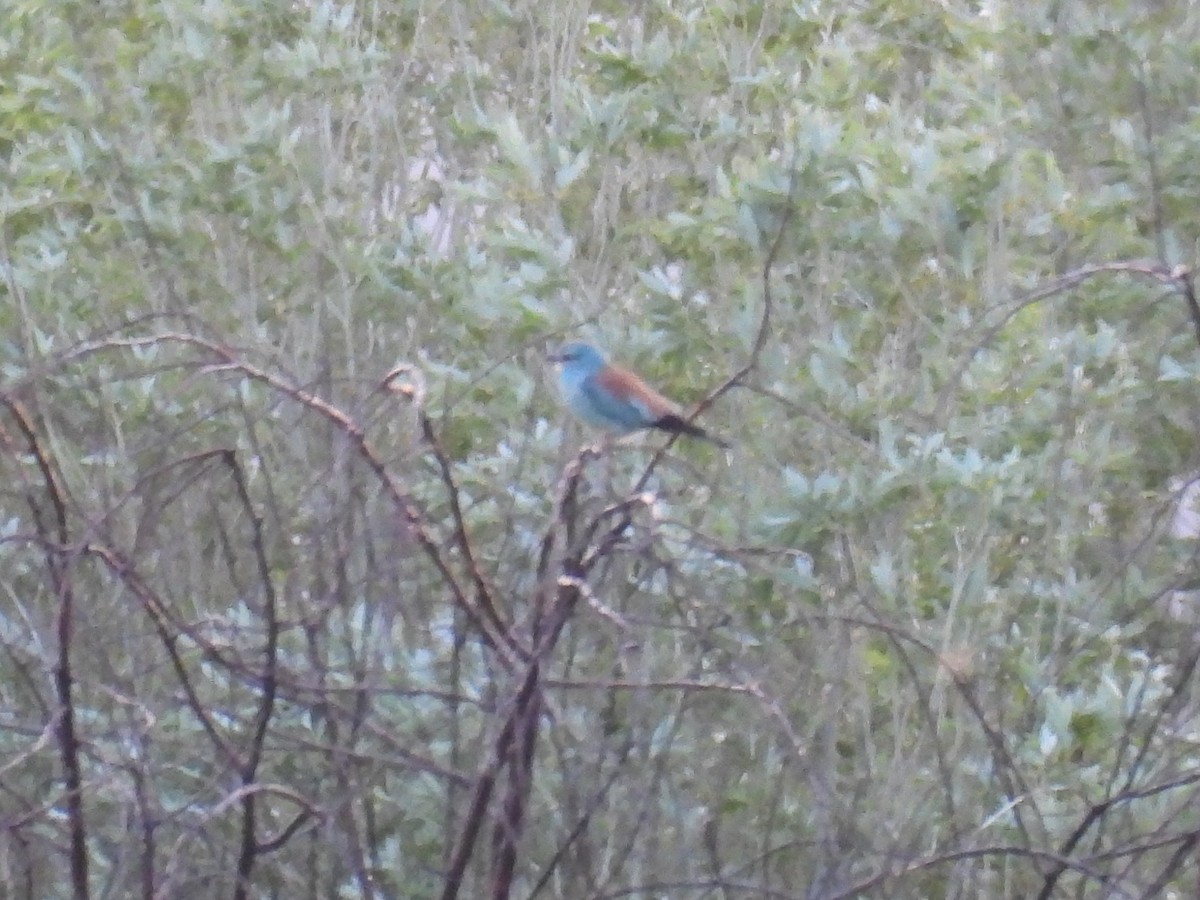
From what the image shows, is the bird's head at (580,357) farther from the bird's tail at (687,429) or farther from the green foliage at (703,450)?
the bird's tail at (687,429)

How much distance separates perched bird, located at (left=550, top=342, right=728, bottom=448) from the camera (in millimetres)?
4113

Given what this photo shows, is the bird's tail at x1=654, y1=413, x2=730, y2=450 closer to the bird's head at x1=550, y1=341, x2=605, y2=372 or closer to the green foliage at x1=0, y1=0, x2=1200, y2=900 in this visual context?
the green foliage at x1=0, y1=0, x2=1200, y2=900

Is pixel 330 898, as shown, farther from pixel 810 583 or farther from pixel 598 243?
pixel 598 243

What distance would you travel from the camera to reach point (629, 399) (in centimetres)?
426

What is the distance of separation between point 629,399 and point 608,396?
0.13 metres

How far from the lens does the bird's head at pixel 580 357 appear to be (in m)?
3.94

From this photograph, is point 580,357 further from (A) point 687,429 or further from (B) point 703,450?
(A) point 687,429

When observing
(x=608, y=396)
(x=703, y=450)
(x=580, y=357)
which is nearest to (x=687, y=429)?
(x=703, y=450)

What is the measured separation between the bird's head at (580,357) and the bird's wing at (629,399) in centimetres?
5

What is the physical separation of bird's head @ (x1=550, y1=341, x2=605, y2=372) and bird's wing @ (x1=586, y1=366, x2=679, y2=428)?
5 cm

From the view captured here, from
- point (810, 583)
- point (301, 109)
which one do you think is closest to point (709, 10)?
point (301, 109)

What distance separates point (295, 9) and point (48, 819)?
120 inches

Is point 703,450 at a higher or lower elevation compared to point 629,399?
lower

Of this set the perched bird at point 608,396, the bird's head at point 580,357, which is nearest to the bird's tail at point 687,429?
the perched bird at point 608,396
